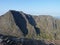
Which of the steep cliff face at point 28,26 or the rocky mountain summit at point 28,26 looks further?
the steep cliff face at point 28,26

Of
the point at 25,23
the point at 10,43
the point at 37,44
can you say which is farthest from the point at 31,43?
the point at 25,23

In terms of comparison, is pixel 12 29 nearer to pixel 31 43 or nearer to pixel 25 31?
pixel 25 31

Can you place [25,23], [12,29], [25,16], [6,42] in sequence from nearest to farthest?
[6,42], [12,29], [25,23], [25,16]

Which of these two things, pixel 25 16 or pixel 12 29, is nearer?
pixel 12 29

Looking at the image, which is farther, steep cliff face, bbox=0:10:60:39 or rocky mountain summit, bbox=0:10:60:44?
steep cliff face, bbox=0:10:60:39

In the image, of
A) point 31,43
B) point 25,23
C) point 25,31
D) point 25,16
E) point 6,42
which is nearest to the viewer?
point 6,42
